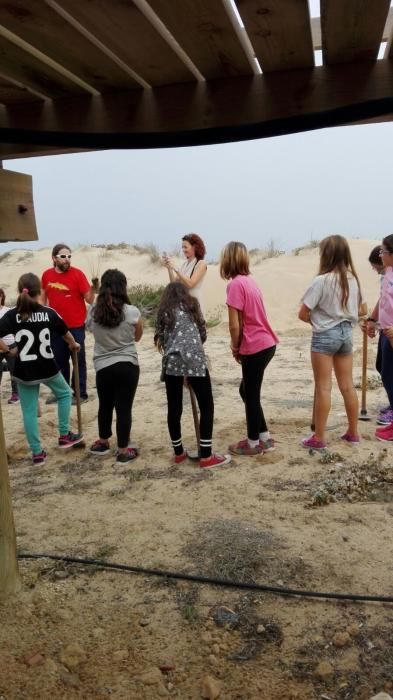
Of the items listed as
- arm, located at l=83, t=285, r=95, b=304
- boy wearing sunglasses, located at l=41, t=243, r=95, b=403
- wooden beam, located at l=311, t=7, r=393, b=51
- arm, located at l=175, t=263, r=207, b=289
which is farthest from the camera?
boy wearing sunglasses, located at l=41, t=243, r=95, b=403

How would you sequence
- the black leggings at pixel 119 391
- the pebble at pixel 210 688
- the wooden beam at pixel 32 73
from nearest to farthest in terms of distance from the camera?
the wooden beam at pixel 32 73 → the pebble at pixel 210 688 → the black leggings at pixel 119 391

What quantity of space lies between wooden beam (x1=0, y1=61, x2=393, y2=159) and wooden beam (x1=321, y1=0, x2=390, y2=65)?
0.07 m

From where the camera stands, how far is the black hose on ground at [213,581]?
2.87m

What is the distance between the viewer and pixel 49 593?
120 inches

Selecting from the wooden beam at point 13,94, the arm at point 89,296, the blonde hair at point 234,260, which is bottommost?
the arm at point 89,296

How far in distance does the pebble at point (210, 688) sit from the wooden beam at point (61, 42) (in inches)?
98.9

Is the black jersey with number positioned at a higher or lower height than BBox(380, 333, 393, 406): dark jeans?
higher

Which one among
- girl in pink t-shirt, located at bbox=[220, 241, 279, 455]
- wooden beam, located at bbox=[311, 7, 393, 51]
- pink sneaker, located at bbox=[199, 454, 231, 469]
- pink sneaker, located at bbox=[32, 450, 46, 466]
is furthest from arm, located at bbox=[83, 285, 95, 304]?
wooden beam, located at bbox=[311, 7, 393, 51]

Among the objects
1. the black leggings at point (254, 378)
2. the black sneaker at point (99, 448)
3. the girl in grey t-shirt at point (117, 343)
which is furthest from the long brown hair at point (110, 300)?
the black sneaker at point (99, 448)

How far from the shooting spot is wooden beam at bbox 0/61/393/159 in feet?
7.23

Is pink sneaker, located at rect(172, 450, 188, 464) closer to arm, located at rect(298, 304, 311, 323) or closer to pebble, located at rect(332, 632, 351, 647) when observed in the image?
arm, located at rect(298, 304, 311, 323)

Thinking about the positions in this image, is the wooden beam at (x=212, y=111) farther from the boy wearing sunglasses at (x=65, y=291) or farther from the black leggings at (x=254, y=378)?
the boy wearing sunglasses at (x=65, y=291)

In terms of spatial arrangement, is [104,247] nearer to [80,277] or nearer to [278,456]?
[80,277]

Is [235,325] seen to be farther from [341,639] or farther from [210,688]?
[210,688]
